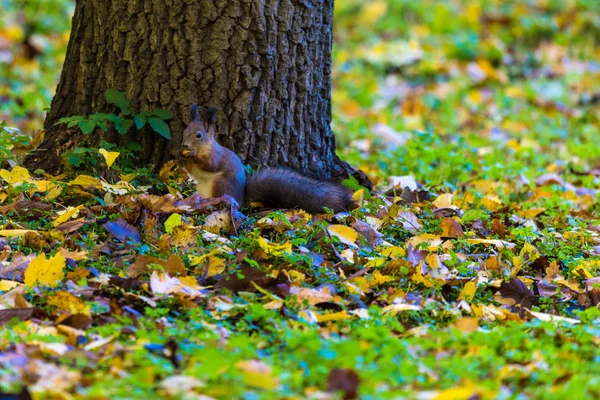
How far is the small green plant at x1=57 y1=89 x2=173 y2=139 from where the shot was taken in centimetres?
446

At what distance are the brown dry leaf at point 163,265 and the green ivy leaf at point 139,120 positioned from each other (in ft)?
3.71

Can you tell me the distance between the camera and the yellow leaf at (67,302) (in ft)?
10.3

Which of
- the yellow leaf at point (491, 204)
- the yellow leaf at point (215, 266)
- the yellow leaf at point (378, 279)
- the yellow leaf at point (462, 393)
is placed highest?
the yellow leaf at point (491, 204)

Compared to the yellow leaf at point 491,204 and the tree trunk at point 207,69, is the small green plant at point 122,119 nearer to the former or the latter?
the tree trunk at point 207,69

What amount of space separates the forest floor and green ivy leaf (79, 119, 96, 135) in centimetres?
20

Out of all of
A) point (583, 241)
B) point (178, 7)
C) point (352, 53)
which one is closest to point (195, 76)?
point (178, 7)

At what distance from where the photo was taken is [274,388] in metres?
2.41

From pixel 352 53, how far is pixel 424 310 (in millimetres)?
7089

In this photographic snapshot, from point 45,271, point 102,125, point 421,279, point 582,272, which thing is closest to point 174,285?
point 45,271

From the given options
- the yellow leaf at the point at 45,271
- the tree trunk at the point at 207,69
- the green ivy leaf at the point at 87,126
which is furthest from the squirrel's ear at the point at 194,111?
the yellow leaf at the point at 45,271

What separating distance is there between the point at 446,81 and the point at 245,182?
17.7ft

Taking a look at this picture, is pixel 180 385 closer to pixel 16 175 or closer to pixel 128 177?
pixel 128 177

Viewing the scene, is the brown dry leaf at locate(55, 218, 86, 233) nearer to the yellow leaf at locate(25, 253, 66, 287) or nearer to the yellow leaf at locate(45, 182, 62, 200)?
the yellow leaf at locate(45, 182, 62, 200)

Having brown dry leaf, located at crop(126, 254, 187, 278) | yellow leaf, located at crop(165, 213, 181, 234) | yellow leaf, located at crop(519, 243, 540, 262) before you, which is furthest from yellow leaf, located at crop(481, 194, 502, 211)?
brown dry leaf, located at crop(126, 254, 187, 278)
